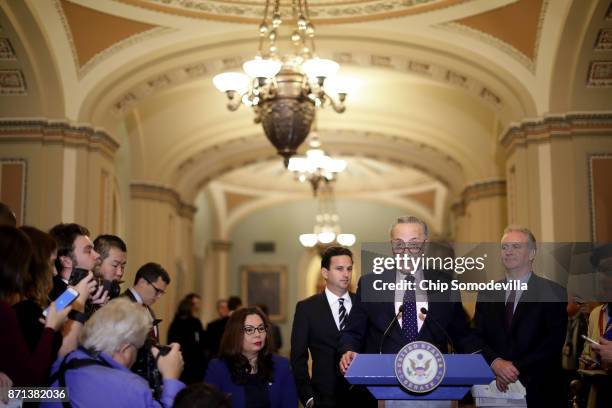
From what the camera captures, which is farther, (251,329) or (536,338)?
(251,329)

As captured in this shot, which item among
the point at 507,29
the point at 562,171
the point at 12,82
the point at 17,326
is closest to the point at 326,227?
the point at 507,29

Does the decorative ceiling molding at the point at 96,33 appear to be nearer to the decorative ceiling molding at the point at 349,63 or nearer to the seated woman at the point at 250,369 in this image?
the decorative ceiling molding at the point at 349,63

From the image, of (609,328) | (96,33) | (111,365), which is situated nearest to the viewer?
(111,365)

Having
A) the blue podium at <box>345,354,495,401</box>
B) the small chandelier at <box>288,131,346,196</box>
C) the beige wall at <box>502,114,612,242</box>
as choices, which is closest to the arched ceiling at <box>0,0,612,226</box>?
the beige wall at <box>502,114,612,242</box>

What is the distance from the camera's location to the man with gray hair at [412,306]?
13.1 ft

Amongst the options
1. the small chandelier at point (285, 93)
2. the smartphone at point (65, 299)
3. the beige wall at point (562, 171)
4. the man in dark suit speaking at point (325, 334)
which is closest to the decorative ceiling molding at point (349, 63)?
the beige wall at point (562, 171)

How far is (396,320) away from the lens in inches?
159

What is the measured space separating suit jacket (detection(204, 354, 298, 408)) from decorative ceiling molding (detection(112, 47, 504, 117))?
263 inches

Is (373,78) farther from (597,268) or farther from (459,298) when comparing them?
(459,298)

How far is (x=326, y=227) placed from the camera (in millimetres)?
18719

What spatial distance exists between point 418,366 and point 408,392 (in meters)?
0.12

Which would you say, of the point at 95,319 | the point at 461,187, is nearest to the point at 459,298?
the point at 95,319

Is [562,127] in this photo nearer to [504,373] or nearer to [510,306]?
[510,306]

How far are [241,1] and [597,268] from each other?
255 inches
